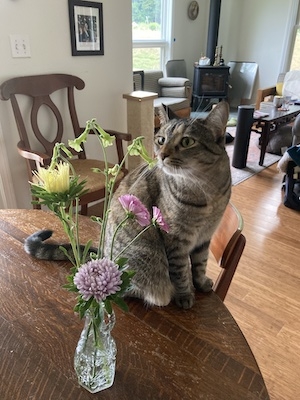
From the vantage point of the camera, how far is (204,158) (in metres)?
0.92

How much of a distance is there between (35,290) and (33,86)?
60.2 inches

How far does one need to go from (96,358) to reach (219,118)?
0.67 meters

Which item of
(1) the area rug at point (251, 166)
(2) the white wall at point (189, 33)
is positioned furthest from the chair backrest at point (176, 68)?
(1) the area rug at point (251, 166)

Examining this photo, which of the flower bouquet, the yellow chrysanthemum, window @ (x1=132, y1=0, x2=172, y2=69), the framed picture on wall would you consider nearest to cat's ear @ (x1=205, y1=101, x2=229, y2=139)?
the flower bouquet

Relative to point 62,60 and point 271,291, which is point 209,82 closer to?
point 62,60

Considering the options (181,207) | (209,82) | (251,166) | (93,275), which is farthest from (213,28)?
(93,275)

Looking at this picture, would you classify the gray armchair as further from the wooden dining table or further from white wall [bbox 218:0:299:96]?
the wooden dining table

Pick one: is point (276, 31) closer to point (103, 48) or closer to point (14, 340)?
point (103, 48)

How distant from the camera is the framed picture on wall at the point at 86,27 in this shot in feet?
6.89

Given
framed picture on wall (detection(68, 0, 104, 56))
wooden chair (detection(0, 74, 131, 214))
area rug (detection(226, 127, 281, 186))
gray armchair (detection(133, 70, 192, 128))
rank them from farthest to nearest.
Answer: gray armchair (detection(133, 70, 192, 128)) → area rug (detection(226, 127, 281, 186)) → framed picture on wall (detection(68, 0, 104, 56)) → wooden chair (detection(0, 74, 131, 214))

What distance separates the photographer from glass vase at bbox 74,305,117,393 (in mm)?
572

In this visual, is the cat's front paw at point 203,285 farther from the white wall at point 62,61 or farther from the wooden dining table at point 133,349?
the white wall at point 62,61

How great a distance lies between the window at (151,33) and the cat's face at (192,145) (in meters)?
Answer: 4.50

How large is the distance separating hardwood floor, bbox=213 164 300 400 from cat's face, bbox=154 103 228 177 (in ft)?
3.38
